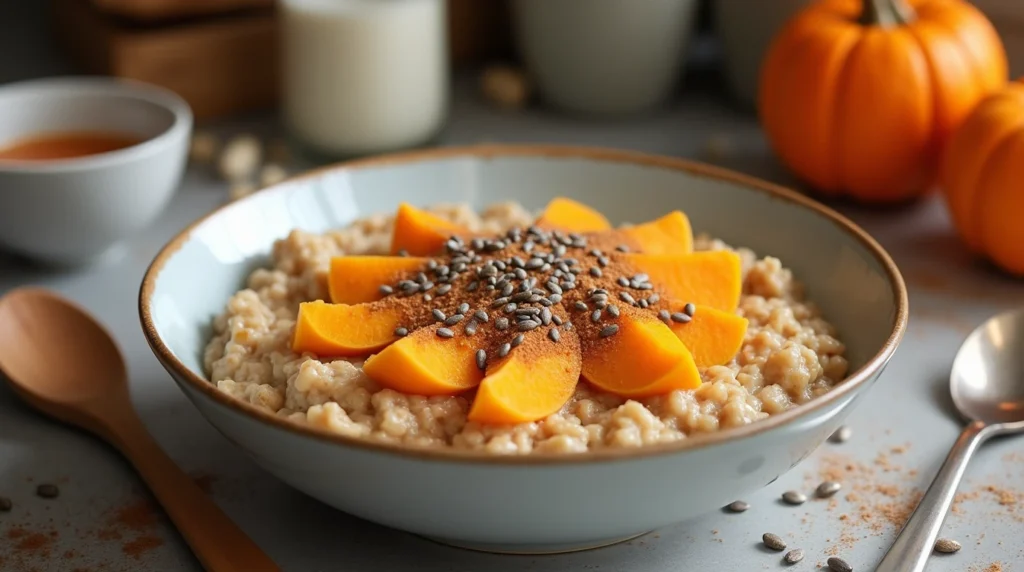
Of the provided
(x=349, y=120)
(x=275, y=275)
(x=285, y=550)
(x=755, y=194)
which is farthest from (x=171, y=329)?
(x=349, y=120)

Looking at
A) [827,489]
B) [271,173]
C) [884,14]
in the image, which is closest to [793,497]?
[827,489]

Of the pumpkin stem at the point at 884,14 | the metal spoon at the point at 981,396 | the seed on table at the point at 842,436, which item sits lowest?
the seed on table at the point at 842,436

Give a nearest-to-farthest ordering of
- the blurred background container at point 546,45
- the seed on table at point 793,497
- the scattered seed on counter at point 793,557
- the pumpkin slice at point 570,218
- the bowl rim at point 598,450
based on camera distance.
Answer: the bowl rim at point 598,450
the scattered seed on counter at point 793,557
the seed on table at point 793,497
the pumpkin slice at point 570,218
the blurred background container at point 546,45

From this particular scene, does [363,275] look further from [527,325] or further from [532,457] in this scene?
[532,457]

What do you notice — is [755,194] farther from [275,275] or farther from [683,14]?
[683,14]

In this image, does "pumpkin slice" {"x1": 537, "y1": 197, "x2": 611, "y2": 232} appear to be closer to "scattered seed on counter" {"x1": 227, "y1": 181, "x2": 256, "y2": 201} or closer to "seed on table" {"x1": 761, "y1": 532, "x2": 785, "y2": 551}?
"seed on table" {"x1": 761, "y1": 532, "x2": 785, "y2": 551}

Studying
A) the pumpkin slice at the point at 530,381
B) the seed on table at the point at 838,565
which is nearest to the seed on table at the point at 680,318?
the pumpkin slice at the point at 530,381

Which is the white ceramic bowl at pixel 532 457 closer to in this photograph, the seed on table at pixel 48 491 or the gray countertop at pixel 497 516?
the gray countertop at pixel 497 516
